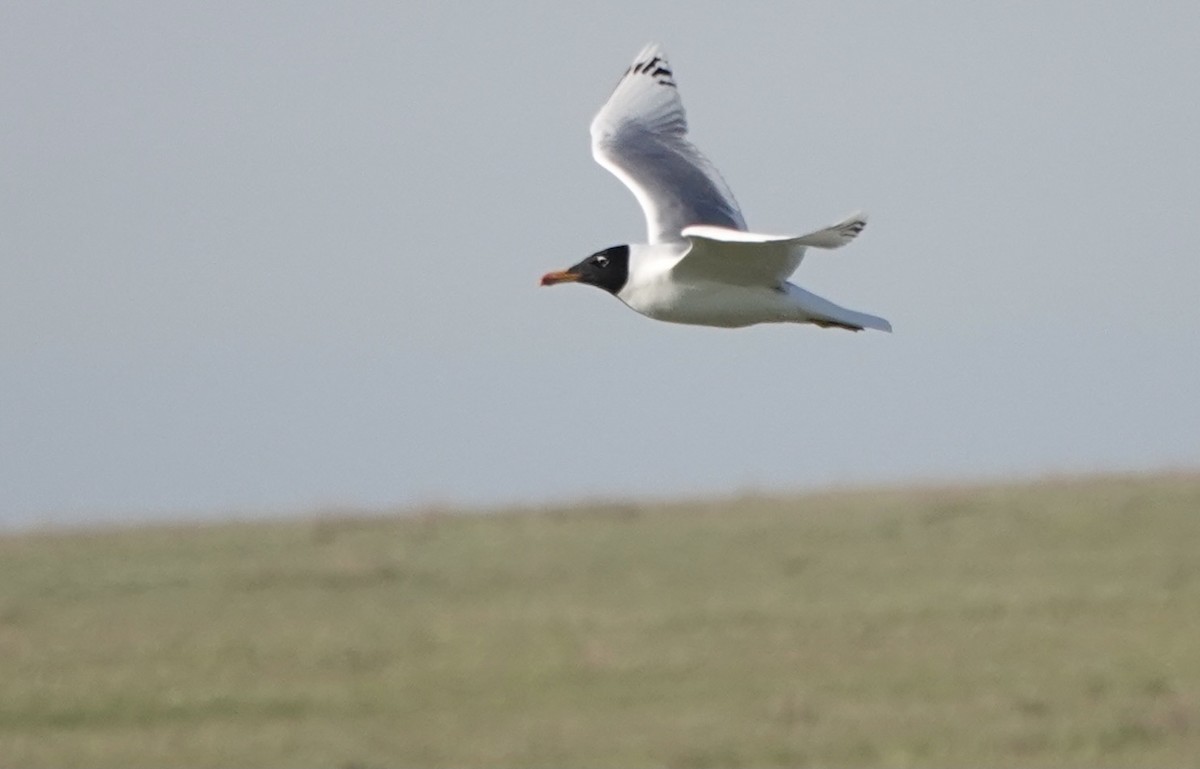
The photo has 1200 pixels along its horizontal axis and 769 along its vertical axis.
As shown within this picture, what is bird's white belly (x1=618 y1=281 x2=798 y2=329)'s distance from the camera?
9.75 meters

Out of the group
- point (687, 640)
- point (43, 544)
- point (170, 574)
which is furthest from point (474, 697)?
point (43, 544)

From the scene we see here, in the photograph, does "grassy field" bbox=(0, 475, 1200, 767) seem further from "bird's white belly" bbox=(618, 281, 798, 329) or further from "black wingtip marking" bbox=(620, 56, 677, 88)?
"black wingtip marking" bbox=(620, 56, 677, 88)

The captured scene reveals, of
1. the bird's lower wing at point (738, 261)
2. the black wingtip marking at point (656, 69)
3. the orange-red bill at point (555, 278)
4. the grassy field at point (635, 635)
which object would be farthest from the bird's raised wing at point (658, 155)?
the grassy field at point (635, 635)

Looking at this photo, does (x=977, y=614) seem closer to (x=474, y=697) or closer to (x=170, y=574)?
(x=474, y=697)

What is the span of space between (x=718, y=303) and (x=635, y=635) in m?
5.12

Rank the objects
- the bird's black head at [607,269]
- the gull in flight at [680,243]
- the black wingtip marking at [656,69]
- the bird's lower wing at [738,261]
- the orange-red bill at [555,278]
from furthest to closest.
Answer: the black wingtip marking at [656,69] → the orange-red bill at [555,278] → the bird's black head at [607,269] → the gull in flight at [680,243] → the bird's lower wing at [738,261]

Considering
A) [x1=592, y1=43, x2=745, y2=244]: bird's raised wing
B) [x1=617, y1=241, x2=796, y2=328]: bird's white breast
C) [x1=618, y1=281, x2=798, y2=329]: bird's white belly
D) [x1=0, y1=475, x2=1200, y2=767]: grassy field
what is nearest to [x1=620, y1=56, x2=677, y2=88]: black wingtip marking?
[x1=592, y1=43, x2=745, y2=244]: bird's raised wing

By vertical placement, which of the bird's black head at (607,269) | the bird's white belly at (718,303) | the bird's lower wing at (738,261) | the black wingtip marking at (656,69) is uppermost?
the black wingtip marking at (656,69)

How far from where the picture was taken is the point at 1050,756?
1084 centimetres

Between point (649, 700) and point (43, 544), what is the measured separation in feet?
26.2

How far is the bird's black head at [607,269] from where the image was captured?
32.9 feet

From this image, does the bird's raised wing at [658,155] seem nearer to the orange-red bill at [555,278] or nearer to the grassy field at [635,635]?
the orange-red bill at [555,278]

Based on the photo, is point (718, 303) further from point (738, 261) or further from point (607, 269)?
point (607, 269)

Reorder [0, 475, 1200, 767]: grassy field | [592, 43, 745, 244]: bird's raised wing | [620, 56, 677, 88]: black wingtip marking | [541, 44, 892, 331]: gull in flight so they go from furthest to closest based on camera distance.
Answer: [620, 56, 677, 88]: black wingtip marking, [0, 475, 1200, 767]: grassy field, [592, 43, 745, 244]: bird's raised wing, [541, 44, 892, 331]: gull in flight
